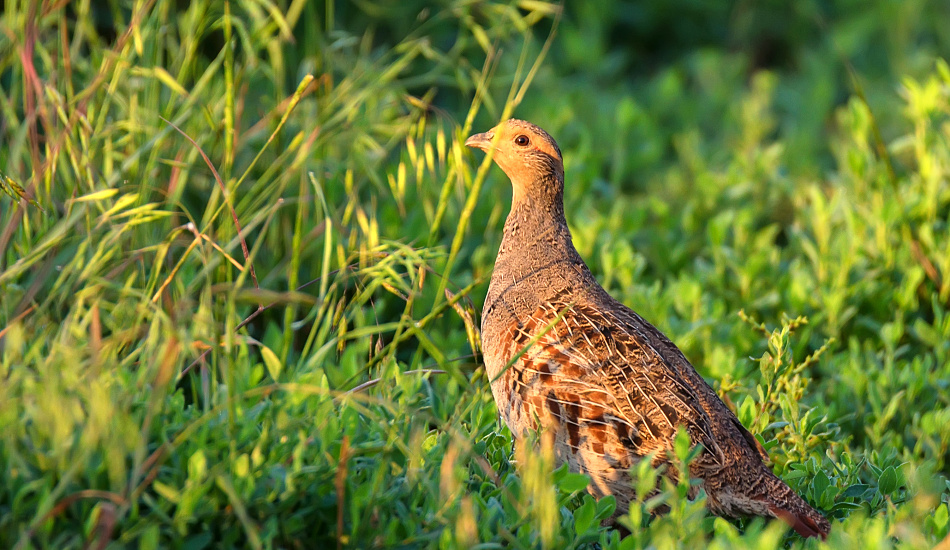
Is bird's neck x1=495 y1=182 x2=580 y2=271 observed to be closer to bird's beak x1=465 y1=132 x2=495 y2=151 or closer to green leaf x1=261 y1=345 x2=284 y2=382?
bird's beak x1=465 y1=132 x2=495 y2=151

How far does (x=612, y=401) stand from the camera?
311 centimetres

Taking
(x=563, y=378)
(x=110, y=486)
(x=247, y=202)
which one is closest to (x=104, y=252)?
(x=247, y=202)

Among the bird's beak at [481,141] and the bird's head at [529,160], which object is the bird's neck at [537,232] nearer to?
the bird's head at [529,160]

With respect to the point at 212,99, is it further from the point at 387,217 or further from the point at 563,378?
the point at 563,378

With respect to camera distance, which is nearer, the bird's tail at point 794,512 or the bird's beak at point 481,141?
the bird's tail at point 794,512

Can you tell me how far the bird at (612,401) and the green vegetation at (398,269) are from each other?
13cm

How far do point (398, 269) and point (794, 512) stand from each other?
7.32ft

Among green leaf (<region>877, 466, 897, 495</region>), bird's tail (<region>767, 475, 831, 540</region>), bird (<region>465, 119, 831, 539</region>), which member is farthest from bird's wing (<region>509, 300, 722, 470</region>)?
green leaf (<region>877, 466, 897, 495</region>)

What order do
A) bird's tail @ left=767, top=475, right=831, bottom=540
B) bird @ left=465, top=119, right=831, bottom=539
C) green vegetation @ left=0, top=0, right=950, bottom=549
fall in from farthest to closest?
1. bird @ left=465, top=119, right=831, bottom=539
2. bird's tail @ left=767, top=475, right=831, bottom=540
3. green vegetation @ left=0, top=0, right=950, bottom=549

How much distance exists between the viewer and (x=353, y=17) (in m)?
7.21

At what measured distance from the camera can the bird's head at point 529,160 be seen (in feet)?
12.2

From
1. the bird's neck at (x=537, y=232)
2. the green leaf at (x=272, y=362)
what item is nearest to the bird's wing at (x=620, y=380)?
the bird's neck at (x=537, y=232)

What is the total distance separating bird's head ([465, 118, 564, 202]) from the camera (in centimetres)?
372

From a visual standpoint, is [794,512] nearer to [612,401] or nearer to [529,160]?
[612,401]
